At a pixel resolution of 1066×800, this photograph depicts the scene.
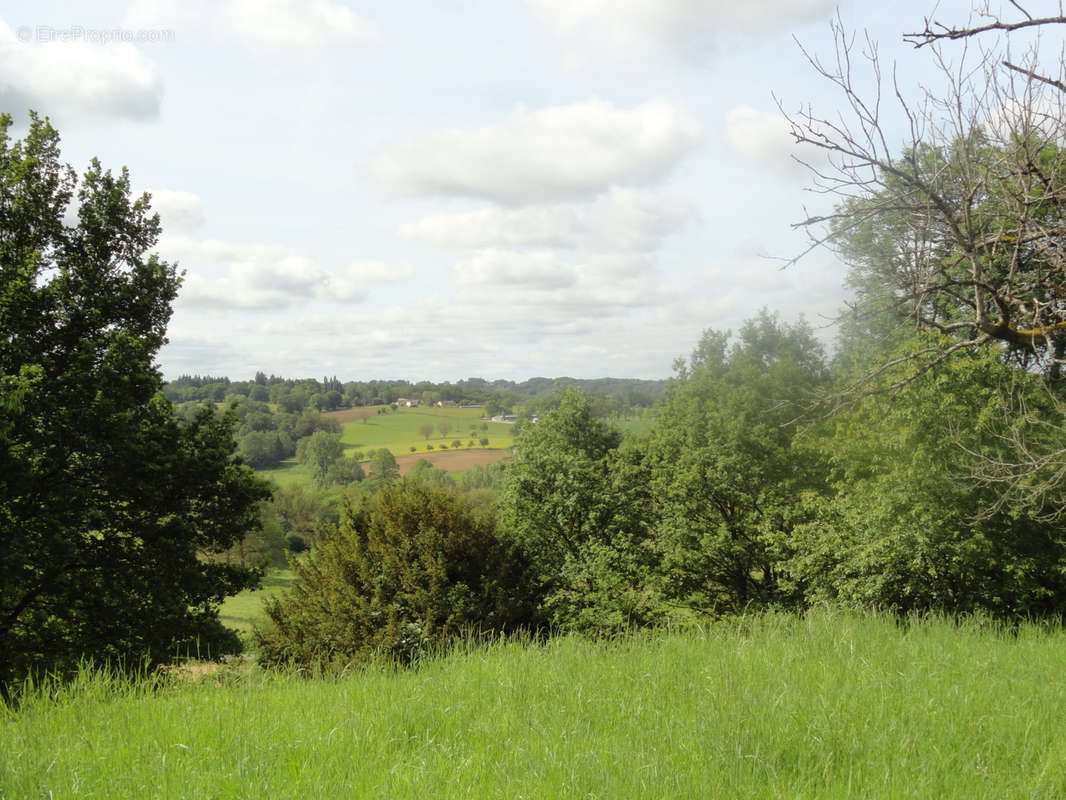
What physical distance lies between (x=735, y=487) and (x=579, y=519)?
22.3 ft

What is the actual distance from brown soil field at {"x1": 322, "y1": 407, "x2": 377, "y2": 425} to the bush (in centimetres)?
10581

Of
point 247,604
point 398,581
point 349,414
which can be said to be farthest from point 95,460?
point 349,414

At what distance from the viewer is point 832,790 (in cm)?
287

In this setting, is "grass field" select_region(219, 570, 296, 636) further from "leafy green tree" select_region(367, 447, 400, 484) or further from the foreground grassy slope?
the foreground grassy slope

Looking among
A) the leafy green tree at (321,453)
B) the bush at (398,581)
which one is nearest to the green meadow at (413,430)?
the leafy green tree at (321,453)

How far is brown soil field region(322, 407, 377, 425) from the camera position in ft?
406

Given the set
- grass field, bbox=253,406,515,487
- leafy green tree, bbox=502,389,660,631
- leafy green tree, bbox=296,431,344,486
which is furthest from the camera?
grass field, bbox=253,406,515,487

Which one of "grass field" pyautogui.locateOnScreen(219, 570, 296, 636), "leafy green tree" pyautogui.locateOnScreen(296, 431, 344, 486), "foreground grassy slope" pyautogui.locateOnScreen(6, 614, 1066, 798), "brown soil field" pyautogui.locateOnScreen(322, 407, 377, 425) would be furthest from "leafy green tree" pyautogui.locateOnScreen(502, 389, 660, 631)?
"brown soil field" pyautogui.locateOnScreen(322, 407, 377, 425)

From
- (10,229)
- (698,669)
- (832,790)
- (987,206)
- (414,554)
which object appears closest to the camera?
(832,790)

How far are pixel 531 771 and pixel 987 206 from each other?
6478 millimetres

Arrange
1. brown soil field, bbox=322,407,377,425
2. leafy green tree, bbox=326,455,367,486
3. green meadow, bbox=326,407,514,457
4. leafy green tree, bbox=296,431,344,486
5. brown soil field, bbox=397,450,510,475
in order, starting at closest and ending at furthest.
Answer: brown soil field, bbox=397,450,510,475, leafy green tree, bbox=326,455,367,486, leafy green tree, bbox=296,431,344,486, green meadow, bbox=326,407,514,457, brown soil field, bbox=322,407,377,425

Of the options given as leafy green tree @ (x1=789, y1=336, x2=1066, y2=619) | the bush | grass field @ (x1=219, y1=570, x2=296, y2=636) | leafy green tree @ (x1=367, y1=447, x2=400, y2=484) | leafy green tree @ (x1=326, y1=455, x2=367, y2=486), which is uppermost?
leafy green tree @ (x1=789, y1=336, x2=1066, y2=619)

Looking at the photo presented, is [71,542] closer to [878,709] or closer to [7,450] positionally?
[7,450]

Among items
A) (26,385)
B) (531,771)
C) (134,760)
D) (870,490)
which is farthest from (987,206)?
(26,385)
